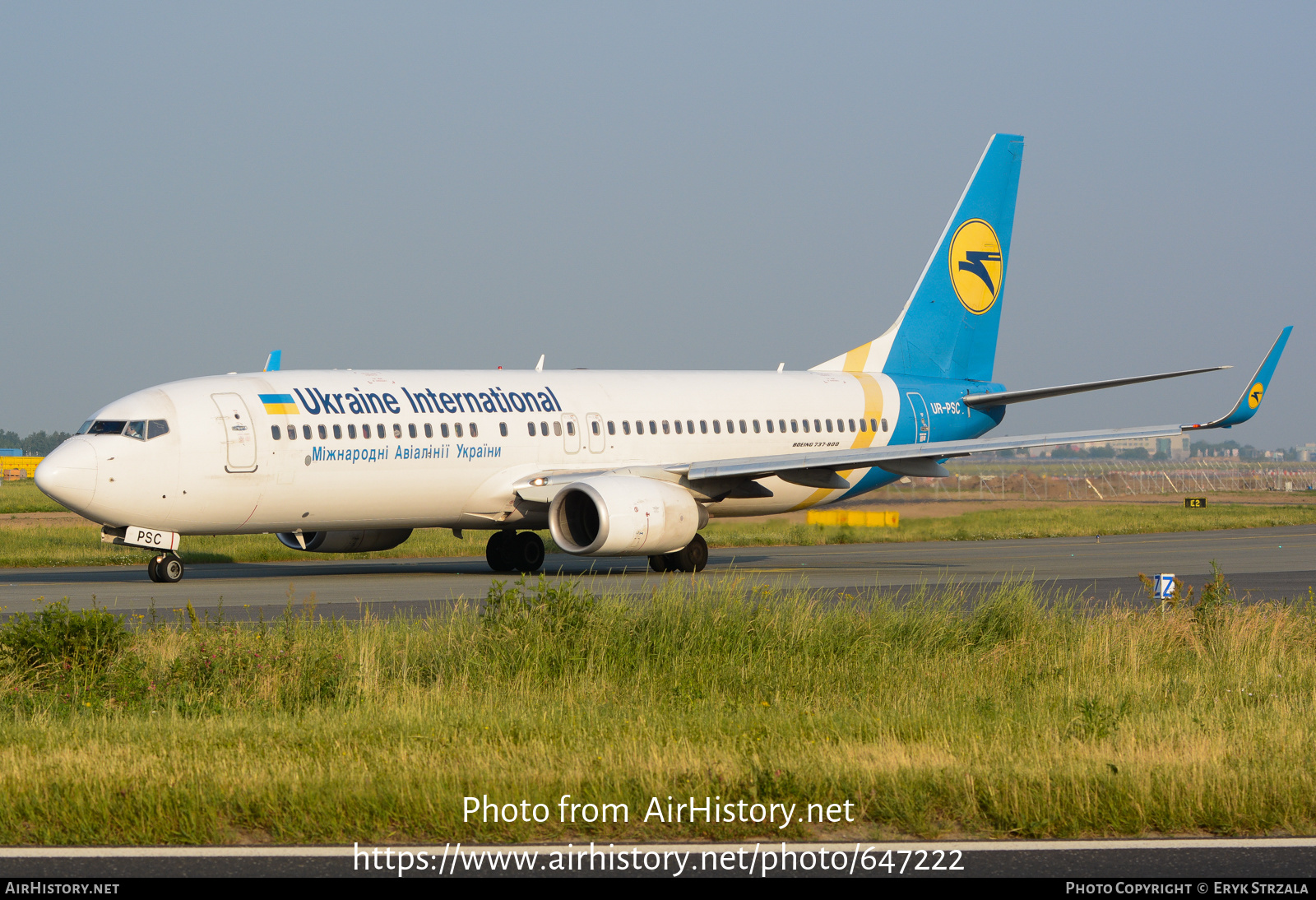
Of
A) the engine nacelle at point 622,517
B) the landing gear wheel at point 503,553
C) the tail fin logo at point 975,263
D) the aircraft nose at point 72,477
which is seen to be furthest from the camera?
the tail fin logo at point 975,263

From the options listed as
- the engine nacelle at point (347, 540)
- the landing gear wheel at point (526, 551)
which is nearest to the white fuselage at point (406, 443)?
the landing gear wheel at point (526, 551)

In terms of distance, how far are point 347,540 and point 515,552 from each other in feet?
10.1

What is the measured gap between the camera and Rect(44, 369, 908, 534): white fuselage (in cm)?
2195

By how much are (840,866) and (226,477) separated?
17.3 m

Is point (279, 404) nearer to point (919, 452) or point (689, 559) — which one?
point (689, 559)

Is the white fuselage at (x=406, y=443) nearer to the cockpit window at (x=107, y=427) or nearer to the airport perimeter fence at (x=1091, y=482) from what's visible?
the cockpit window at (x=107, y=427)

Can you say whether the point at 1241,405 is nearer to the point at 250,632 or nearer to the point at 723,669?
the point at 723,669

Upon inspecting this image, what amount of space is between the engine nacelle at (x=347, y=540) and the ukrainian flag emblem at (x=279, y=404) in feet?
13.2

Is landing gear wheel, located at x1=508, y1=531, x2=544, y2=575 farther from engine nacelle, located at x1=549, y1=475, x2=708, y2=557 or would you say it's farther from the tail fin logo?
the tail fin logo

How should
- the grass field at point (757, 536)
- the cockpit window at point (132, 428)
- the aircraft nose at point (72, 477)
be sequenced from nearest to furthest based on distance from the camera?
the aircraft nose at point (72, 477) < the cockpit window at point (132, 428) < the grass field at point (757, 536)

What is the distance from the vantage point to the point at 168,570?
23.1m

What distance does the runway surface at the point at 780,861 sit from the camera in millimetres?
6375

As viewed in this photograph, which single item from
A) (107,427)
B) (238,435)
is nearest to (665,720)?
(238,435)

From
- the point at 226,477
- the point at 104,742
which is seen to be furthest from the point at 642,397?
the point at 104,742
